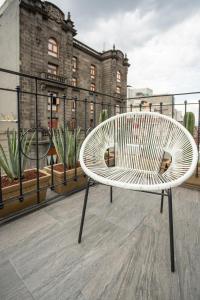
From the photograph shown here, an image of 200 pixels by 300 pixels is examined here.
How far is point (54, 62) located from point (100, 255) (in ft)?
38.5

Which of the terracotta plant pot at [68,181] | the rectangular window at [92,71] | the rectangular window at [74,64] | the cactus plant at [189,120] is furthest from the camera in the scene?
→ the rectangular window at [92,71]

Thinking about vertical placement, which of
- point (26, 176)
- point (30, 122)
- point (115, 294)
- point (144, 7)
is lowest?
point (115, 294)

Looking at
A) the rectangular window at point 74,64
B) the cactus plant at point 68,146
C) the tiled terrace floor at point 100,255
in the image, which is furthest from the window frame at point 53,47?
the tiled terrace floor at point 100,255

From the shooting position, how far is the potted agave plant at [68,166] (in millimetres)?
1497

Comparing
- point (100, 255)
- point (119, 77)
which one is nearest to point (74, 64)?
point (119, 77)

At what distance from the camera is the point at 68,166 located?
1668 mm

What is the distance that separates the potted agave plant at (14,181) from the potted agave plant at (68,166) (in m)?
0.18

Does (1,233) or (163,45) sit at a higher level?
(163,45)

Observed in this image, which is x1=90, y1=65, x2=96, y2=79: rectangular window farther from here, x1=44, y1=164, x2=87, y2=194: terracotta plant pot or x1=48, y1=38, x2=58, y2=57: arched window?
x1=44, y1=164, x2=87, y2=194: terracotta plant pot

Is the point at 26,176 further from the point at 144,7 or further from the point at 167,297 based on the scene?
the point at 144,7

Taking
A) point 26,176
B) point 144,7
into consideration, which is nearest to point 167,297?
point 26,176

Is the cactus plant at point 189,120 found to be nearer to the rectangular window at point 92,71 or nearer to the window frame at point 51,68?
the window frame at point 51,68

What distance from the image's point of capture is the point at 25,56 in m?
9.09

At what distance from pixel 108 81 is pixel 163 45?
25.5 ft
